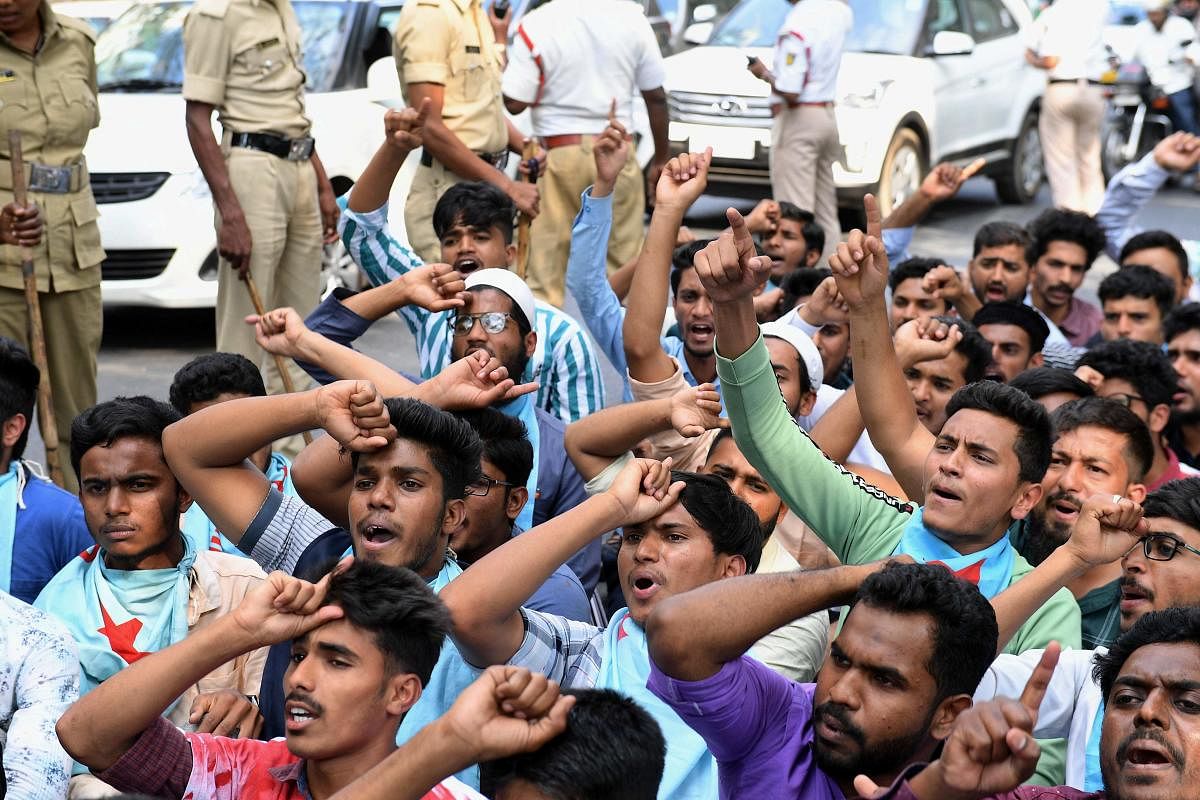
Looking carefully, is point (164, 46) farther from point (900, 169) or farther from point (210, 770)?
point (210, 770)

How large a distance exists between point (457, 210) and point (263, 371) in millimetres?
1568

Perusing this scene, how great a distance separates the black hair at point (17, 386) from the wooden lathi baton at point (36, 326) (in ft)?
3.65

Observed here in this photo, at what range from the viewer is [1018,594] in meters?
3.47

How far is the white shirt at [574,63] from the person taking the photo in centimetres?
843

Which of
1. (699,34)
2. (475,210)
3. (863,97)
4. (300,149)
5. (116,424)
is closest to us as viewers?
(116,424)

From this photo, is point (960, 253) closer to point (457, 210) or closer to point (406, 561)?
point (457, 210)

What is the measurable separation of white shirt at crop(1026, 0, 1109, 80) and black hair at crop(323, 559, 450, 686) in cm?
1080

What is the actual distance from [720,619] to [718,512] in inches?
36.9

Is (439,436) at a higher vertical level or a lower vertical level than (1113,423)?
higher

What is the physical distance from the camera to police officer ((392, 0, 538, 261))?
774 centimetres

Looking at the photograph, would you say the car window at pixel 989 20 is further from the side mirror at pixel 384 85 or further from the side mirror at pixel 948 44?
the side mirror at pixel 384 85

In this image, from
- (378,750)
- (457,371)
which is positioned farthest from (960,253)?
(378,750)

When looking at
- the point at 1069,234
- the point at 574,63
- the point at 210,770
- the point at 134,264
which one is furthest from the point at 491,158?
the point at 210,770

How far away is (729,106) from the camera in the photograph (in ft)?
42.7
